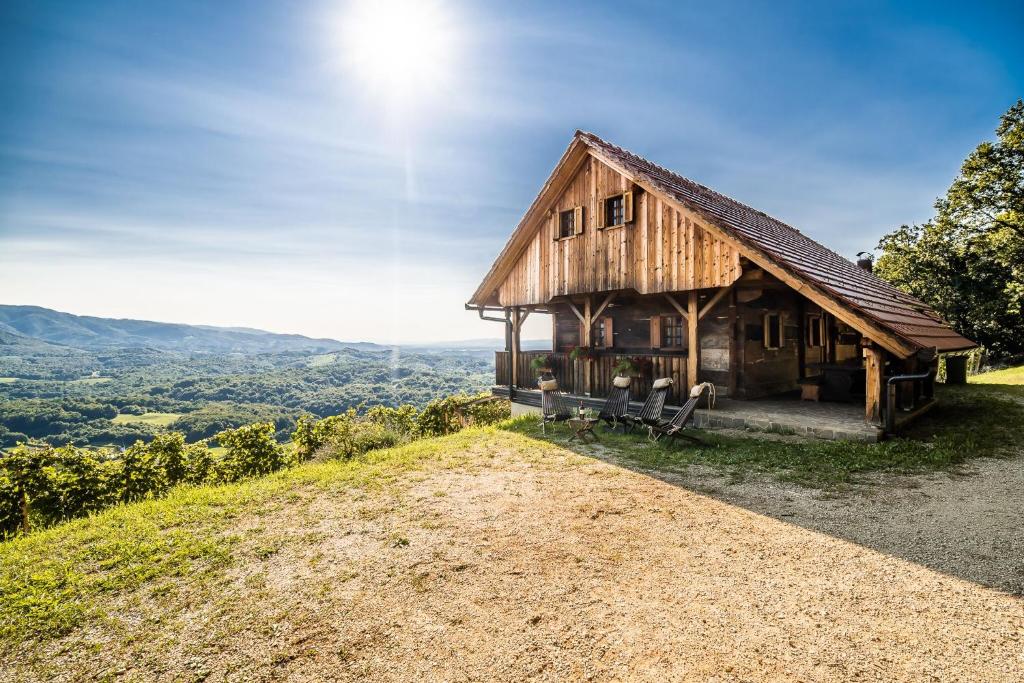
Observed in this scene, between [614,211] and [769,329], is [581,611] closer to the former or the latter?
[614,211]

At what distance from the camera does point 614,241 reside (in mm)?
11992

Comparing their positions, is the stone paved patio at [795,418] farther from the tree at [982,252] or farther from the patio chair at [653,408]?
the tree at [982,252]

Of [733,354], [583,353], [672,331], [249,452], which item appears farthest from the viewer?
[672,331]

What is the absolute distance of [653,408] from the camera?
9.94 meters

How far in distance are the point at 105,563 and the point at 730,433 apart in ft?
31.8

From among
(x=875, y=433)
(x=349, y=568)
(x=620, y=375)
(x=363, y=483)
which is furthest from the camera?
Result: (x=620, y=375)

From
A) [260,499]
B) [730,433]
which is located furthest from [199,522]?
[730,433]

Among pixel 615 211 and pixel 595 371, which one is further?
pixel 595 371

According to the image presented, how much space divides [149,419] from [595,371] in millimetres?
57510

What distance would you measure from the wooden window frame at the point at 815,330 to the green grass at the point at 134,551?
41.7 ft

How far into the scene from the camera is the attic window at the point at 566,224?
1335 cm

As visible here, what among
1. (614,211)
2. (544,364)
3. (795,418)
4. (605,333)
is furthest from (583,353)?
(795,418)

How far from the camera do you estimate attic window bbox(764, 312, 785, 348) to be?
13281 mm

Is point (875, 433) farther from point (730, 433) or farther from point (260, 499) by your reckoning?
point (260, 499)
